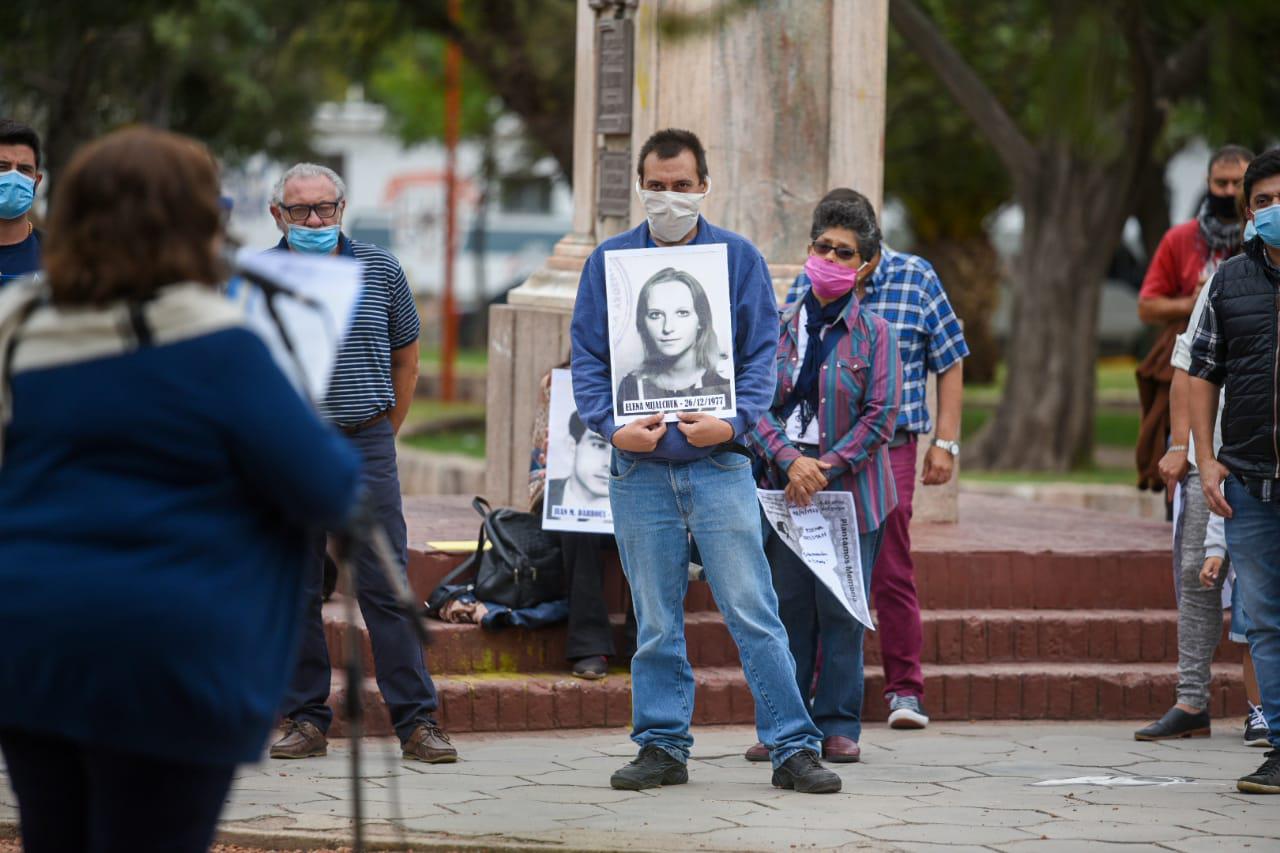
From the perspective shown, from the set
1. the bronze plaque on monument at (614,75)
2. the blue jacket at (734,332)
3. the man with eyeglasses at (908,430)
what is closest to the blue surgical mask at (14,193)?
the blue jacket at (734,332)

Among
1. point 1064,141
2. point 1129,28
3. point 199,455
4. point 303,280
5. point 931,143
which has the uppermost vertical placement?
point 931,143

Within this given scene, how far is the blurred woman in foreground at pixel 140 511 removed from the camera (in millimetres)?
3236

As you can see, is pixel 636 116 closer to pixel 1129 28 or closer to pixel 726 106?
pixel 726 106

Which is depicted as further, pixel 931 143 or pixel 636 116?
pixel 931 143

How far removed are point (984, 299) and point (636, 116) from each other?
21582mm

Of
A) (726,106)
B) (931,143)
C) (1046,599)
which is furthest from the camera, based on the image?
(931,143)

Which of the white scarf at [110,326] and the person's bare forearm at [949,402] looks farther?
the person's bare forearm at [949,402]

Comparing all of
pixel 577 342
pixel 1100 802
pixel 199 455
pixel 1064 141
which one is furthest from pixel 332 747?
pixel 1064 141

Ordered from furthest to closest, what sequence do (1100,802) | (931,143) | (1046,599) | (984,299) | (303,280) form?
(984,299) → (931,143) → (1046,599) → (1100,802) → (303,280)

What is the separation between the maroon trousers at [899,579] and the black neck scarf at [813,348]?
0.68m

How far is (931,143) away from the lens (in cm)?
2692

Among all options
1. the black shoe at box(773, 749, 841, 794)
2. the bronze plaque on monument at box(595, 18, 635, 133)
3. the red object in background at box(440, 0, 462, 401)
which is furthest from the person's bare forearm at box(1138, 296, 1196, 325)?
the red object in background at box(440, 0, 462, 401)

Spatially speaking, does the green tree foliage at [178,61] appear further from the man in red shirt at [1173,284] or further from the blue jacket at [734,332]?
the blue jacket at [734,332]

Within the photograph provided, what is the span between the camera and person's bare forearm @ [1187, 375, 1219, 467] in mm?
6547
